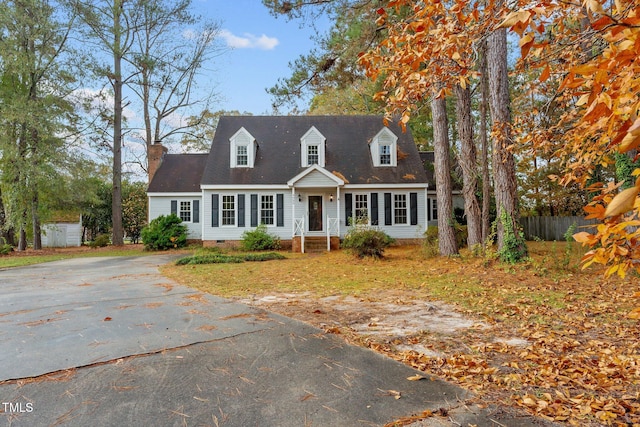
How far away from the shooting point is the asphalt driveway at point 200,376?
90.5 inches

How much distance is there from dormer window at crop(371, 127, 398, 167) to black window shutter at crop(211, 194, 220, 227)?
26.9ft

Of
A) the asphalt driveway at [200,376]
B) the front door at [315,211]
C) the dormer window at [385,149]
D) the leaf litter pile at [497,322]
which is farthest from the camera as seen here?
the dormer window at [385,149]

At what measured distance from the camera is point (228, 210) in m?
17.8

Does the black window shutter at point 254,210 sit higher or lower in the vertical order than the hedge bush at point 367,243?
higher

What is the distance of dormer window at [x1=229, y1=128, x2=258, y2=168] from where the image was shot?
18.3m

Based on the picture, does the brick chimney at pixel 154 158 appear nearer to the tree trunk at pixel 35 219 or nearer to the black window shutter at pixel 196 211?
the black window shutter at pixel 196 211

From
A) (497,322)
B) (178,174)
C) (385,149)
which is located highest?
(385,149)

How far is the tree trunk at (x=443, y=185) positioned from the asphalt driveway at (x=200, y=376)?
8109 mm

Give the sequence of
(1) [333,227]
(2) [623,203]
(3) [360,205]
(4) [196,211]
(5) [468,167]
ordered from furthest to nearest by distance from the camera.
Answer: (4) [196,211] < (3) [360,205] < (1) [333,227] < (5) [468,167] < (2) [623,203]

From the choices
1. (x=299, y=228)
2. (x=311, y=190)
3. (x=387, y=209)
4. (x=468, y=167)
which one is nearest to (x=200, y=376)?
(x=468, y=167)

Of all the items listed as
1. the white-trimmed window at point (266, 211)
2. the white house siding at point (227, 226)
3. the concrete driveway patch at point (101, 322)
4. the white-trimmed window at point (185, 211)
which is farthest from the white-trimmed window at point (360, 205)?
the concrete driveway patch at point (101, 322)

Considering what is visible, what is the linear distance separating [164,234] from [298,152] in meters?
7.98

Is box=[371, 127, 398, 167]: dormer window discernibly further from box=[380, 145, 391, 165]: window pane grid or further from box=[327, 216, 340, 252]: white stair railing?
box=[327, 216, 340, 252]: white stair railing

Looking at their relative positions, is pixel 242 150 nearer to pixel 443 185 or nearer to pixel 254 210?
pixel 254 210
